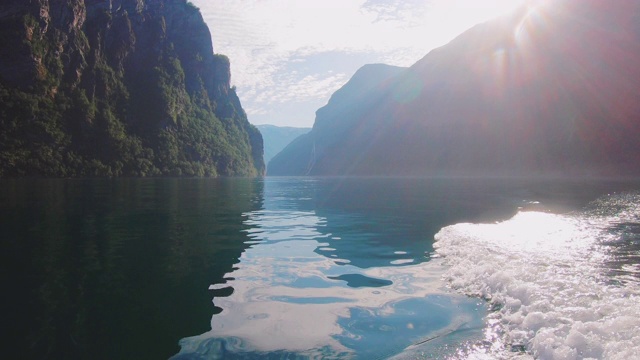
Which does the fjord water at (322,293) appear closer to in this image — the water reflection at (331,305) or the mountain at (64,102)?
the water reflection at (331,305)

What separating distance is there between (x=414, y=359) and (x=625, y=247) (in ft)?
45.7

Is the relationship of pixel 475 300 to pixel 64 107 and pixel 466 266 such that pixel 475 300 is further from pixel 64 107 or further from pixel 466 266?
pixel 64 107

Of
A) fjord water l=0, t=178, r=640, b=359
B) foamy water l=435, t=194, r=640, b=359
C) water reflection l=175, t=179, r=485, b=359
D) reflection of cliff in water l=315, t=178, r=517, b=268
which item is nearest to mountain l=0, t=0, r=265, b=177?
reflection of cliff in water l=315, t=178, r=517, b=268

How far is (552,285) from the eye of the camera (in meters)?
10.6

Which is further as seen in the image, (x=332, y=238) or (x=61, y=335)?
(x=332, y=238)

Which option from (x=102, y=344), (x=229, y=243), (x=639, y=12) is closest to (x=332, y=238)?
(x=229, y=243)

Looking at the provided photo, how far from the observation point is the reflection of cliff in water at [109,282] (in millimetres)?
8297

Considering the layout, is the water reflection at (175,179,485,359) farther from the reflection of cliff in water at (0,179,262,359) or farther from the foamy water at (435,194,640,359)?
the reflection of cliff in water at (0,179,262,359)

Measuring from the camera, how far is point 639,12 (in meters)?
178

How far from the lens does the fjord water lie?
7938mm

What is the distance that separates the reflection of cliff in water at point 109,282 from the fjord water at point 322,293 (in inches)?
2.2

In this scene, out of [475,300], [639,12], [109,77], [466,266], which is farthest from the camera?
Answer: [109,77]

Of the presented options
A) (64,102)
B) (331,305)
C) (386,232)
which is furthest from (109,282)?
(64,102)

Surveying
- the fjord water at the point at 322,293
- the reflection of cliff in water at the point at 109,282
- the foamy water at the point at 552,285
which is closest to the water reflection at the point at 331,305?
the fjord water at the point at 322,293
